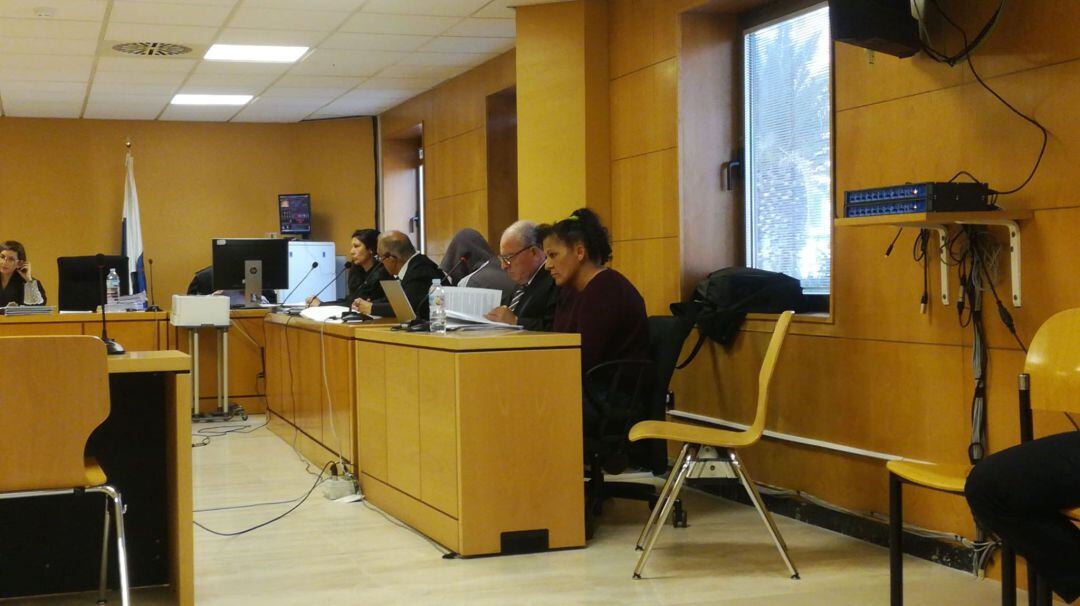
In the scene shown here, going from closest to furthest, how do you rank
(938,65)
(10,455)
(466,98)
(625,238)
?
(10,455) → (938,65) → (625,238) → (466,98)

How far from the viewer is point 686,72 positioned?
5551mm

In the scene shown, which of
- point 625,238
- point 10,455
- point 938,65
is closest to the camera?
point 10,455

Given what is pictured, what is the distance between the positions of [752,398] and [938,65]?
5.87ft

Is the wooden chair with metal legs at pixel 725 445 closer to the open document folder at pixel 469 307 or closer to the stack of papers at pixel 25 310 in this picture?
the open document folder at pixel 469 307

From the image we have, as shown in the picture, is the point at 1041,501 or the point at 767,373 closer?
the point at 1041,501

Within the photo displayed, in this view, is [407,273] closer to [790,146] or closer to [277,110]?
[790,146]

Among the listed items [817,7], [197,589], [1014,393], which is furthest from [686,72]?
[197,589]

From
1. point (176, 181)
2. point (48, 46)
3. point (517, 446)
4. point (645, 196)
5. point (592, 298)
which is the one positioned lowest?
point (517, 446)

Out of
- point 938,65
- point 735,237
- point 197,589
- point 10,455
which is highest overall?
point 938,65

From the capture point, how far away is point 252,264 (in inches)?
318

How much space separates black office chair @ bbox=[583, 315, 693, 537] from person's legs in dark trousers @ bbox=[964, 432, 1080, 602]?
1.82 m

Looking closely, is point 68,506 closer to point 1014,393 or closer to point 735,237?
point 1014,393

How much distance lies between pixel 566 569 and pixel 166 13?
464 cm

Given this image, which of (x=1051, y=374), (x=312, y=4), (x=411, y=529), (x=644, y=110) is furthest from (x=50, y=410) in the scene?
(x=312, y=4)
